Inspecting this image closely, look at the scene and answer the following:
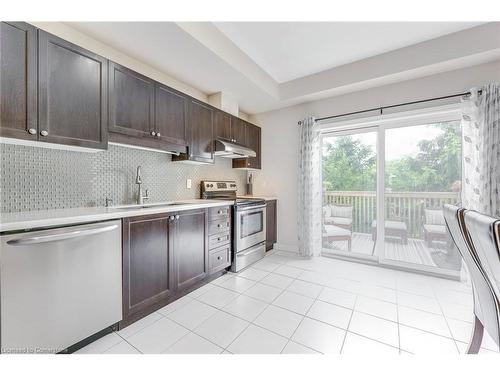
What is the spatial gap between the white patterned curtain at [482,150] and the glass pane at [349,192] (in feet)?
3.06

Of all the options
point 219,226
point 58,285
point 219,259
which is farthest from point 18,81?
point 219,259

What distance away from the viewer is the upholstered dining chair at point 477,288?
0.98 metres

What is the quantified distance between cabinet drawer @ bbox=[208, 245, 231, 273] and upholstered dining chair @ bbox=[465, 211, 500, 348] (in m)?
2.13

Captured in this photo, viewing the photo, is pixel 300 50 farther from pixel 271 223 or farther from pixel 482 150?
pixel 271 223

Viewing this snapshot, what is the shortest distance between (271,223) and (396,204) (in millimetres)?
1808

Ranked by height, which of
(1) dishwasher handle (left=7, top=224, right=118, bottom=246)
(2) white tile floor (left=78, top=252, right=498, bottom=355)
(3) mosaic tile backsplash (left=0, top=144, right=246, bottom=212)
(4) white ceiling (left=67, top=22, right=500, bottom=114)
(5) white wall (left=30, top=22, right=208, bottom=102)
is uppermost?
(4) white ceiling (left=67, top=22, right=500, bottom=114)

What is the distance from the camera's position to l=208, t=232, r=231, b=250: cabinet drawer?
2.43 metres

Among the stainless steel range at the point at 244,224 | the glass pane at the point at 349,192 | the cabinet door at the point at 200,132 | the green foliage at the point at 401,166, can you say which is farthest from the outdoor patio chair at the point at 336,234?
the cabinet door at the point at 200,132

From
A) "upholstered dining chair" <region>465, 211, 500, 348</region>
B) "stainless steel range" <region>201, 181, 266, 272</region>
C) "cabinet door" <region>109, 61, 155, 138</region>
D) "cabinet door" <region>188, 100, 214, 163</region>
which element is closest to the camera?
"upholstered dining chair" <region>465, 211, 500, 348</region>

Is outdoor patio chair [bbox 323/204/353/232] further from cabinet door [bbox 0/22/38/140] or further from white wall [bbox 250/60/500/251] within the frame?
cabinet door [bbox 0/22/38/140]

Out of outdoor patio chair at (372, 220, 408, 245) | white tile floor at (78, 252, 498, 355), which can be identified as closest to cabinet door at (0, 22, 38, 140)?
white tile floor at (78, 252, 498, 355)

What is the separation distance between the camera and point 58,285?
1.27 metres
